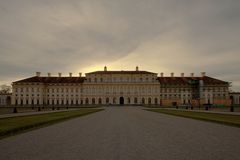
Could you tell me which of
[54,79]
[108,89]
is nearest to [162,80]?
[108,89]

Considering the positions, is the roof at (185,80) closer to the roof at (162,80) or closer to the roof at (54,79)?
the roof at (162,80)

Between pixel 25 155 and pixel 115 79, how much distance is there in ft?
263

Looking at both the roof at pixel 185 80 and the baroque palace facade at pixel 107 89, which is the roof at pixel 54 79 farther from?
the roof at pixel 185 80

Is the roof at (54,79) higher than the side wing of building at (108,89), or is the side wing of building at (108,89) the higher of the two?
the roof at (54,79)

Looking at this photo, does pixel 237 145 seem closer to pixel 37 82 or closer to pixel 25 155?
pixel 25 155

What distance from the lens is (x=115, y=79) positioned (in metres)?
86.8

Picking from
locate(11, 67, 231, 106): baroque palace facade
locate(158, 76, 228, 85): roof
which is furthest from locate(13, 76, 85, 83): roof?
locate(158, 76, 228, 85): roof

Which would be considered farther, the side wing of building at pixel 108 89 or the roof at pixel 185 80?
the roof at pixel 185 80

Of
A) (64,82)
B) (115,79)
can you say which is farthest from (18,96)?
(115,79)

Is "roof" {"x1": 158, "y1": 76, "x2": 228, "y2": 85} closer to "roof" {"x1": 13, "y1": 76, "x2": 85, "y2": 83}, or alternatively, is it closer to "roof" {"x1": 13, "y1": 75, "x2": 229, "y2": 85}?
"roof" {"x1": 13, "y1": 75, "x2": 229, "y2": 85}

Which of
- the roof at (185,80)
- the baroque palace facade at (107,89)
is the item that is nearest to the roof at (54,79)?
the baroque palace facade at (107,89)

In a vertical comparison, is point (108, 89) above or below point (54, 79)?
below

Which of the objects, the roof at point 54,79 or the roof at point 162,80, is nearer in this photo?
the roof at point 162,80

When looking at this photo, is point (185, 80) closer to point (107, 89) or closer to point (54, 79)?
point (107, 89)
